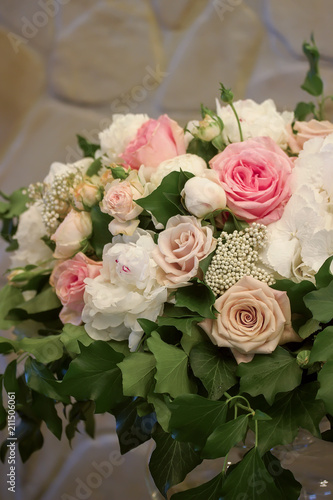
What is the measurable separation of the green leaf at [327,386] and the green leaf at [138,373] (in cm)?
18

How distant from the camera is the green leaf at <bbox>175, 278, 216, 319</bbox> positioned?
623 millimetres

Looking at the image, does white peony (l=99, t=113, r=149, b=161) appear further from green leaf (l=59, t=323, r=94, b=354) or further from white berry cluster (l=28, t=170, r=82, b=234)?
green leaf (l=59, t=323, r=94, b=354)

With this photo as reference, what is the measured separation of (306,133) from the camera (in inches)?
30.5

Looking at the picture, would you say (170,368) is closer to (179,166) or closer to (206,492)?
(206,492)

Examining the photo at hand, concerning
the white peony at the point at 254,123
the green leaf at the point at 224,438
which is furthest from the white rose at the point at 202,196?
the green leaf at the point at 224,438

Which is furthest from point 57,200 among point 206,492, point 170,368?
point 206,492

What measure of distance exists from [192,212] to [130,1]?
3.02ft

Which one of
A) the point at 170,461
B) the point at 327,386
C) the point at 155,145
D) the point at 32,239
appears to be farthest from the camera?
the point at 32,239

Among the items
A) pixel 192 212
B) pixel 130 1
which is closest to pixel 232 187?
pixel 192 212

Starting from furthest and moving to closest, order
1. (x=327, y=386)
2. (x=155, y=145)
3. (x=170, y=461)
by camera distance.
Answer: (x=155, y=145)
(x=170, y=461)
(x=327, y=386)

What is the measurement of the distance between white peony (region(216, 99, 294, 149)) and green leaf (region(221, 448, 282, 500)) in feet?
1.24

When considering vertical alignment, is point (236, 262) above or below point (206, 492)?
above

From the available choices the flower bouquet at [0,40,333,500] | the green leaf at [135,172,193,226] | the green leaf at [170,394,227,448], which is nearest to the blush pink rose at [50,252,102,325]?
the flower bouquet at [0,40,333,500]

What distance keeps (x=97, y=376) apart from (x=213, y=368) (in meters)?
0.12
